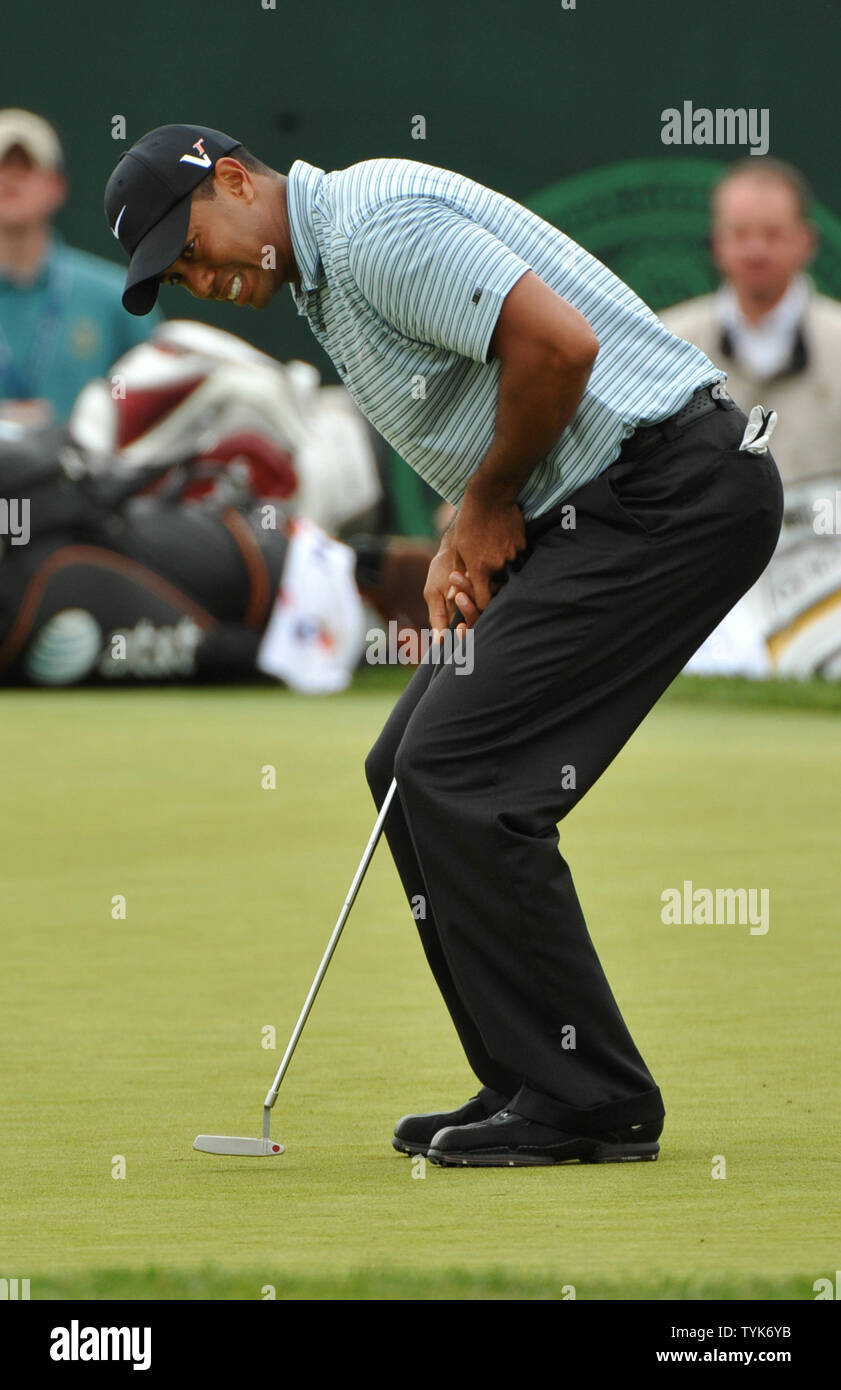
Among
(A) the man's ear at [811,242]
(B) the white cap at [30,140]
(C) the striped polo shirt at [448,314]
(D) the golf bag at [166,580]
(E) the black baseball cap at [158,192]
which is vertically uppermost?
(B) the white cap at [30,140]

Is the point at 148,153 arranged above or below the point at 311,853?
above

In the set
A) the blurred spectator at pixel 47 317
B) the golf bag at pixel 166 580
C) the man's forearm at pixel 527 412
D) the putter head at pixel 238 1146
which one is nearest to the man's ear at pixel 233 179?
the man's forearm at pixel 527 412

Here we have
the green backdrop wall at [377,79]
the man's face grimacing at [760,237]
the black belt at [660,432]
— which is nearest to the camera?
the black belt at [660,432]

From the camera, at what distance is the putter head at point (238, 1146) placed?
176 inches

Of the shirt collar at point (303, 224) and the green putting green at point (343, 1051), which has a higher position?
the shirt collar at point (303, 224)

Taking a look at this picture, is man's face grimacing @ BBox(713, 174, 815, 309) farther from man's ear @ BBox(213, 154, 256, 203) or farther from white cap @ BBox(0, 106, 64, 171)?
man's ear @ BBox(213, 154, 256, 203)

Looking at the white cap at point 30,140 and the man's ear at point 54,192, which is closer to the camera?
the white cap at point 30,140

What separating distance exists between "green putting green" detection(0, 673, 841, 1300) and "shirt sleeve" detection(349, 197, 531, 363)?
57.6 inches

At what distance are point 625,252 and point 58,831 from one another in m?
8.94

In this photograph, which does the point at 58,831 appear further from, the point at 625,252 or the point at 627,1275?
Answer: the point at 625,252

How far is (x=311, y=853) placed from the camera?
354 inches

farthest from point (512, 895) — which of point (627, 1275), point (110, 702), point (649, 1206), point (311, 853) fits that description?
point (110, 702)

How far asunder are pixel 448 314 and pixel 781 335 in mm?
11986

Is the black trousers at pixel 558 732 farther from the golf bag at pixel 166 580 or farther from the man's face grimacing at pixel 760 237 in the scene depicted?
the man's face grimacing at pixel 760 237
